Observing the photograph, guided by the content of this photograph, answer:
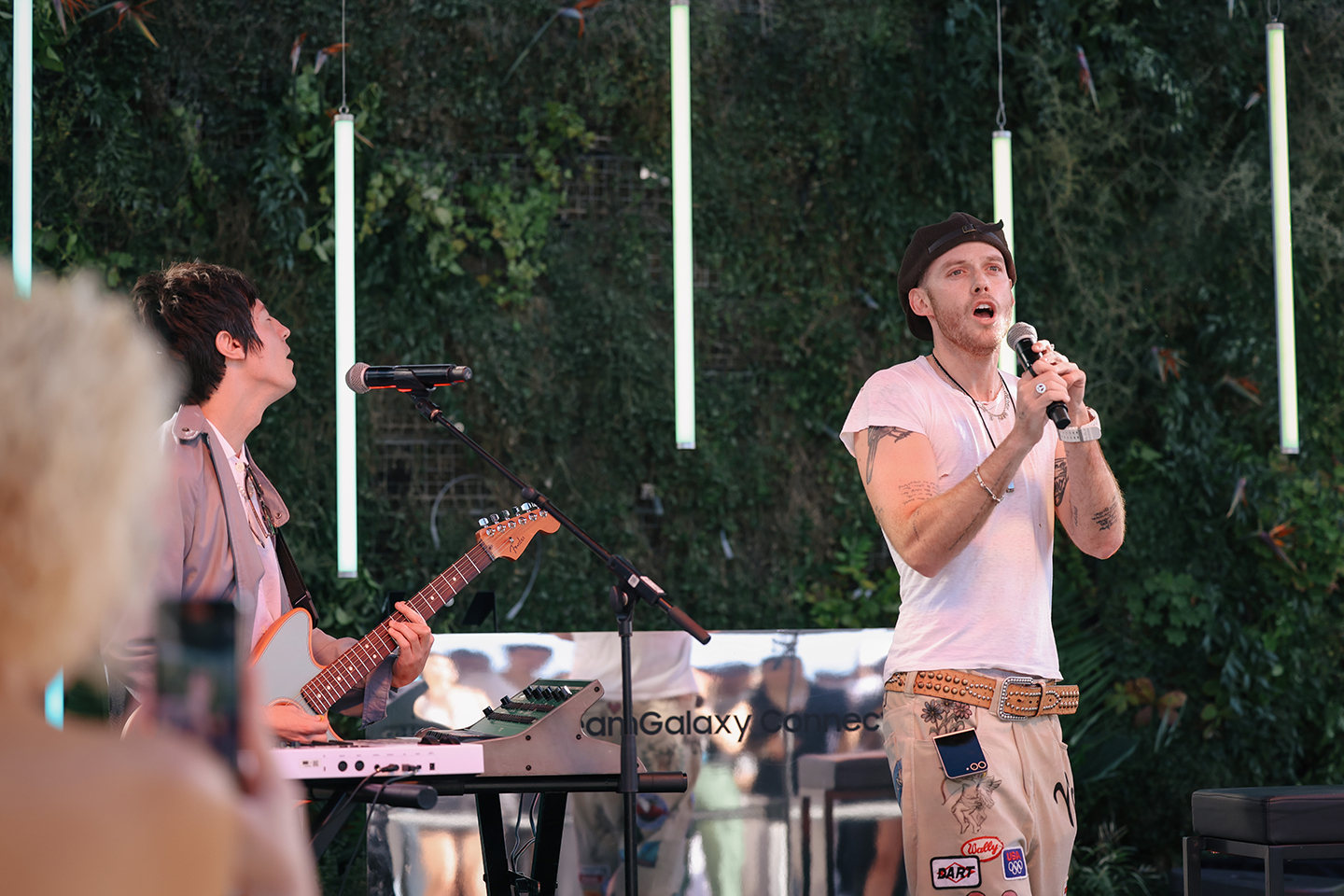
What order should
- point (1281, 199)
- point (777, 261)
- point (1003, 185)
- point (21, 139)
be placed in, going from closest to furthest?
point (21, 139), point (1003, 185), point (1281, 199), point (777, 261)

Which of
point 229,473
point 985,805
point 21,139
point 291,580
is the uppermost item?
point 21,139

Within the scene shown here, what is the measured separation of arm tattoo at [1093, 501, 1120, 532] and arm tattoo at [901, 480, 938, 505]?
1.16 ft

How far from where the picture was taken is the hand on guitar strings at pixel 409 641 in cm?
262

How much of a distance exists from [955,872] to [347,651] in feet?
4.16

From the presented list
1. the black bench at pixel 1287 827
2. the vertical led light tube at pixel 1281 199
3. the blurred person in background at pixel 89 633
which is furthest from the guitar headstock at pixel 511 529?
the vertical led light tube at pixel 1281 199

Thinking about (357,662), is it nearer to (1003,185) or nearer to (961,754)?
(961,754)

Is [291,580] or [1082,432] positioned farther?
[291,580]

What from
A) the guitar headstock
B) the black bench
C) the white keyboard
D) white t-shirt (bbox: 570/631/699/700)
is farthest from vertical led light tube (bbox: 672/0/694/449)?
the black bench

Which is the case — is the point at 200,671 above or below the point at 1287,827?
above

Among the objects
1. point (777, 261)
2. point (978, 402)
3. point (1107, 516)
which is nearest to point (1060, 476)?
point (1107, 516)

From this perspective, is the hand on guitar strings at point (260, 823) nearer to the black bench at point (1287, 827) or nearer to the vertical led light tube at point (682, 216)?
the black bench at point (1287, 827)

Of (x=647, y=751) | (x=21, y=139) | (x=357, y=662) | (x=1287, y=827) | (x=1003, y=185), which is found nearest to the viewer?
(x=357, y=662)

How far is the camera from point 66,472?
→ 2.33 feet

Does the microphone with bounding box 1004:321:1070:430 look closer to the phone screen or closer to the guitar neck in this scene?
the guitar neck
